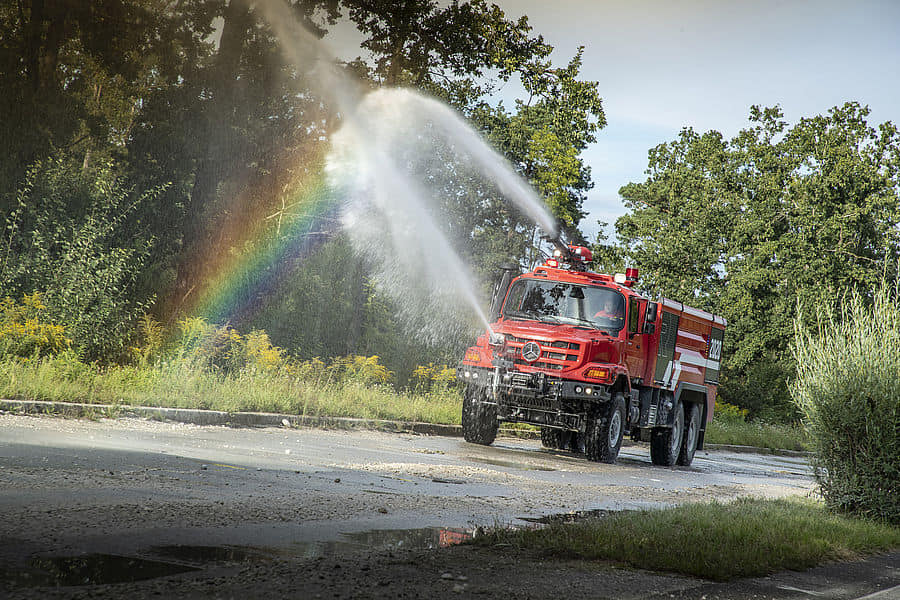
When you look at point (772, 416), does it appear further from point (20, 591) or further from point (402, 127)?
point (20, 591)

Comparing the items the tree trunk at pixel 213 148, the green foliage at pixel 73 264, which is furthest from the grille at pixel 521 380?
the tree trunk at pixel 213 148

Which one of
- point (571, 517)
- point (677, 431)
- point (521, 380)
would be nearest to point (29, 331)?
point (521, 380)

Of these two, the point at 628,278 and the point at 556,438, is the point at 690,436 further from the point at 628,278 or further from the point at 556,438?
the point at 628,278

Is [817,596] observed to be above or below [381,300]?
below

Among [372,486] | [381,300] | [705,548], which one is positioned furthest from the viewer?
[381,300]

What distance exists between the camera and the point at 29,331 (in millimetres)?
14359

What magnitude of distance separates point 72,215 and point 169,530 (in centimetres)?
1659

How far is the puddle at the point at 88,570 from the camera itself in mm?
4414

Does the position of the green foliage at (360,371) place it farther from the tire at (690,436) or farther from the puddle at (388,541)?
the puddle at (388,541)

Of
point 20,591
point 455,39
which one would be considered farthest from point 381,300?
point 20,591

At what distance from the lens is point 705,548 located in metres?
7.00

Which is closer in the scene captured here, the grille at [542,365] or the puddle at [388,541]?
the puddle at [388,541]

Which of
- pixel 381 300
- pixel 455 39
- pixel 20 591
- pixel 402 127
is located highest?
pixel 455 39

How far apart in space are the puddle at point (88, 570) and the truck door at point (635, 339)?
13.0 metres
